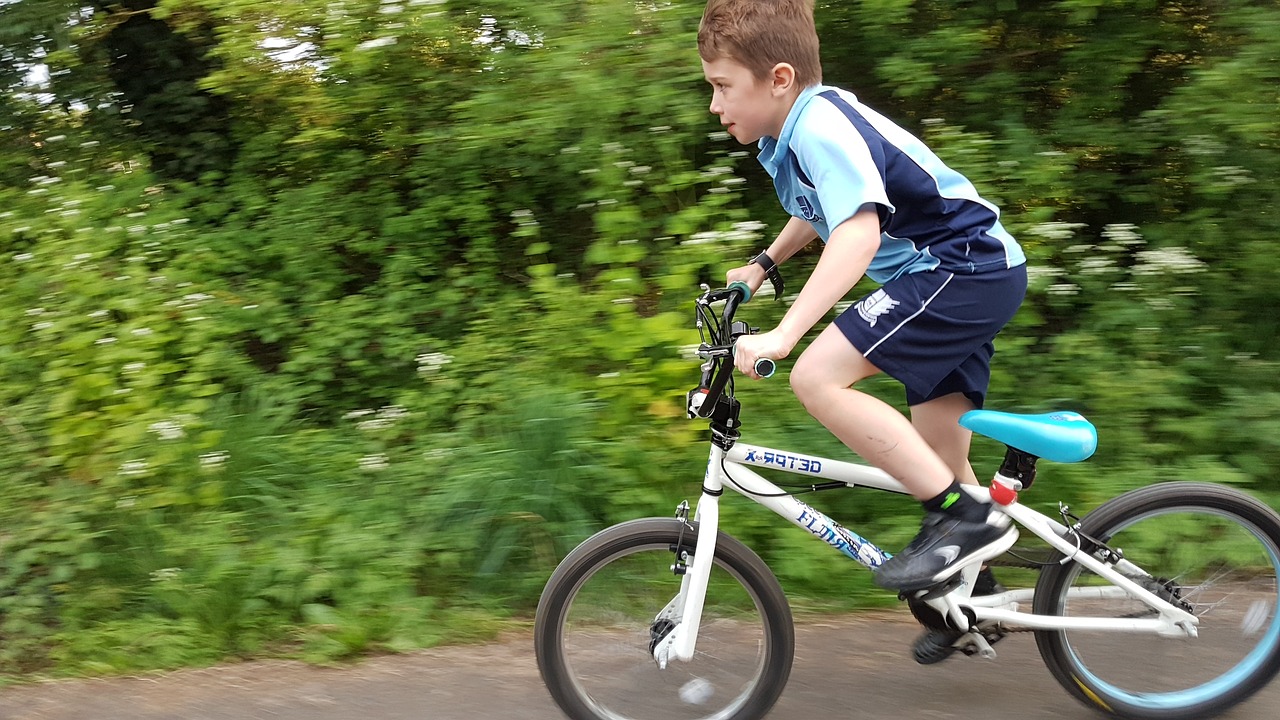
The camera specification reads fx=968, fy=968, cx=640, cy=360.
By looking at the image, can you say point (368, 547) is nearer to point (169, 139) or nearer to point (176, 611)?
point (176, 611)

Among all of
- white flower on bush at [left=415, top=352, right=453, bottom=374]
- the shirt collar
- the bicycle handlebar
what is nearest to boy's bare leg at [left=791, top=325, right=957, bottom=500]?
the bicycle handlebar

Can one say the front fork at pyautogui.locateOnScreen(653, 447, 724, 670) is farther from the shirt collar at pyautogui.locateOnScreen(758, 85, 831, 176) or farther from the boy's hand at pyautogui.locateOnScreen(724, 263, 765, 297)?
the shirt collar at pyautogui.locateOnScreen(758, 85, 831, 176)

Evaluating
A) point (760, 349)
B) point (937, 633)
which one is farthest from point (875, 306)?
point (937, 633)

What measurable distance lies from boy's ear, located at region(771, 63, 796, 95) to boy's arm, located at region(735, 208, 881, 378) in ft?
1.21

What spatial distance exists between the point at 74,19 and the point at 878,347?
5.95 metres

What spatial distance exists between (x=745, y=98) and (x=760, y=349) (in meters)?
0.62

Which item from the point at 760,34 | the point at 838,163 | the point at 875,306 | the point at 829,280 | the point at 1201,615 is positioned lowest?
the point at 1201,615

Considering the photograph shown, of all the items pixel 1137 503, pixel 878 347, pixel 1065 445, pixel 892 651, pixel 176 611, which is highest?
pixel 878 347

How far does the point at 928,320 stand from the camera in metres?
2.38

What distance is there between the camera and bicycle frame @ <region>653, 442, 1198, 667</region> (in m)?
2.53

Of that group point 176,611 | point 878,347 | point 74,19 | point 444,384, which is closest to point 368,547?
point 176,611

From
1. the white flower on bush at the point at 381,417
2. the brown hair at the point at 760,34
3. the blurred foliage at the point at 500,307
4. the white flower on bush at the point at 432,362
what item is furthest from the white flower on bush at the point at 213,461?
the brown hair at the point at 760,34

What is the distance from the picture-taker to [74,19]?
609 cm

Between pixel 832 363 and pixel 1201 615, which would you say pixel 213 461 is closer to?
pixel 832 363
